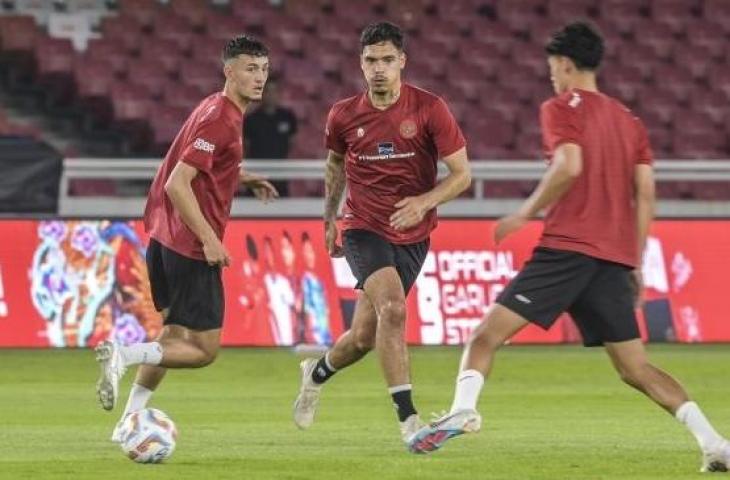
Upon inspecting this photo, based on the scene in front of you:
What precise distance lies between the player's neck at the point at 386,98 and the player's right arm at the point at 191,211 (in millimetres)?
1318

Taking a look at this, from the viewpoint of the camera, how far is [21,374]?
17.7 meters

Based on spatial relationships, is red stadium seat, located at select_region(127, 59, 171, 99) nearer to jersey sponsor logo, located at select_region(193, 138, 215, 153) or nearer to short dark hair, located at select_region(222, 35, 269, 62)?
short dark hair, located at select_region(222, 35, 269, 62)

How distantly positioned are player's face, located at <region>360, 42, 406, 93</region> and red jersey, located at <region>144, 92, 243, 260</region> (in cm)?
79

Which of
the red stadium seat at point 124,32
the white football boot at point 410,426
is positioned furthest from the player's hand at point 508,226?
the red stadium seat at point 124,32

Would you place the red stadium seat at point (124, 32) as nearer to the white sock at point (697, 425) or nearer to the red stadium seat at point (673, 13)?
the red stadium seat at point (673, 13)

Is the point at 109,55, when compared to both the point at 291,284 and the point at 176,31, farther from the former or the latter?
the point at 291,284

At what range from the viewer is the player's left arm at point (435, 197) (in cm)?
1129

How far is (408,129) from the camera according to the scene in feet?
38.5

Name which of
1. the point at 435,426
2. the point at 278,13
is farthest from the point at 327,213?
the point at 278,13

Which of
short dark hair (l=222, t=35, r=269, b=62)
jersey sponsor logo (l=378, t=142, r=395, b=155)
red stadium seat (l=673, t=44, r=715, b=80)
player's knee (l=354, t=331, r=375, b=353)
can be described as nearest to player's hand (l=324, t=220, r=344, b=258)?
player's knee (l=354, t=331, r=375, b=353)

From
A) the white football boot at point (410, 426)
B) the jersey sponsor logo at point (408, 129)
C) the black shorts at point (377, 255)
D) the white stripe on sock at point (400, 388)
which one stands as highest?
the jersey sponsor logo at point (408, 129)

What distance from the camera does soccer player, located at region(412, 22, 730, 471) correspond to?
983 cm

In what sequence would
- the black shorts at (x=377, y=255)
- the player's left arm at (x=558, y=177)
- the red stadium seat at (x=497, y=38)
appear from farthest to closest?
the red stadium seat at (x=497, y=38)
the black shorts at (x=377, y=255)
the player's left arm at (x=558, y=177)

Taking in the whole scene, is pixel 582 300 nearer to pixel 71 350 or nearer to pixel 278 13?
pixel 71 350
